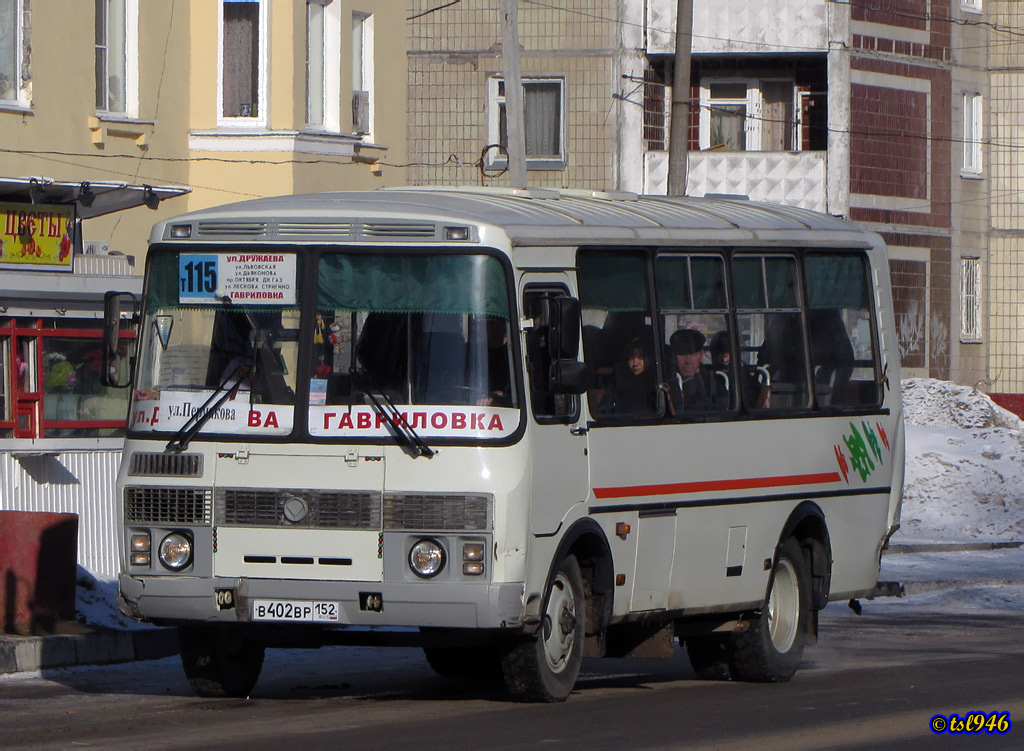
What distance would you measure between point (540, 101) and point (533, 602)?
2717cm

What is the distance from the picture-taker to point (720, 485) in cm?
1264

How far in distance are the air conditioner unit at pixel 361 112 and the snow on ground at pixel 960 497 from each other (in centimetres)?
796

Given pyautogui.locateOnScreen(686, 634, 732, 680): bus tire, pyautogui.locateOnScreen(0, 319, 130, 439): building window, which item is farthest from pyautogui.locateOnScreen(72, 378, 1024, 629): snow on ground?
pyautogui.locateOnScreen(0, 319, 130, 439): building window

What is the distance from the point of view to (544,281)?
11.4 meters

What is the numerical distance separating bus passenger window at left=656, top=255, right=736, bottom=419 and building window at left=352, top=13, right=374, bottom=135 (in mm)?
13206

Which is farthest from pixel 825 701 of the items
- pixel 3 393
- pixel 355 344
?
pixel 3 393

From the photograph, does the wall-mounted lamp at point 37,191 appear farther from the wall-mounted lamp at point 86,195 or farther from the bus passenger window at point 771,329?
the bus passenger window at point 771,329

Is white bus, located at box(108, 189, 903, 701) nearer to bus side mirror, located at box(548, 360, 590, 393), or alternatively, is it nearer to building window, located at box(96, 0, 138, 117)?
bus side mirror, located at box(548, 360, 590, 393)

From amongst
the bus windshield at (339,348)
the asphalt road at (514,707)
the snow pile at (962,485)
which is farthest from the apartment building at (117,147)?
the snow pile at (962,485)

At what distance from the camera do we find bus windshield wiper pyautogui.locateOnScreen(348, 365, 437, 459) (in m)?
10.8

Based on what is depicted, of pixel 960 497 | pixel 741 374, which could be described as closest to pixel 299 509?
pixel 741 374

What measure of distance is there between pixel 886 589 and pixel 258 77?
9.04 metres

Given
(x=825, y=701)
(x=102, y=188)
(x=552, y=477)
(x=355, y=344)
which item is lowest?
(x=825, y=701)

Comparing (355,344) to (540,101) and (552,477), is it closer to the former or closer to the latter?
(552,477)
